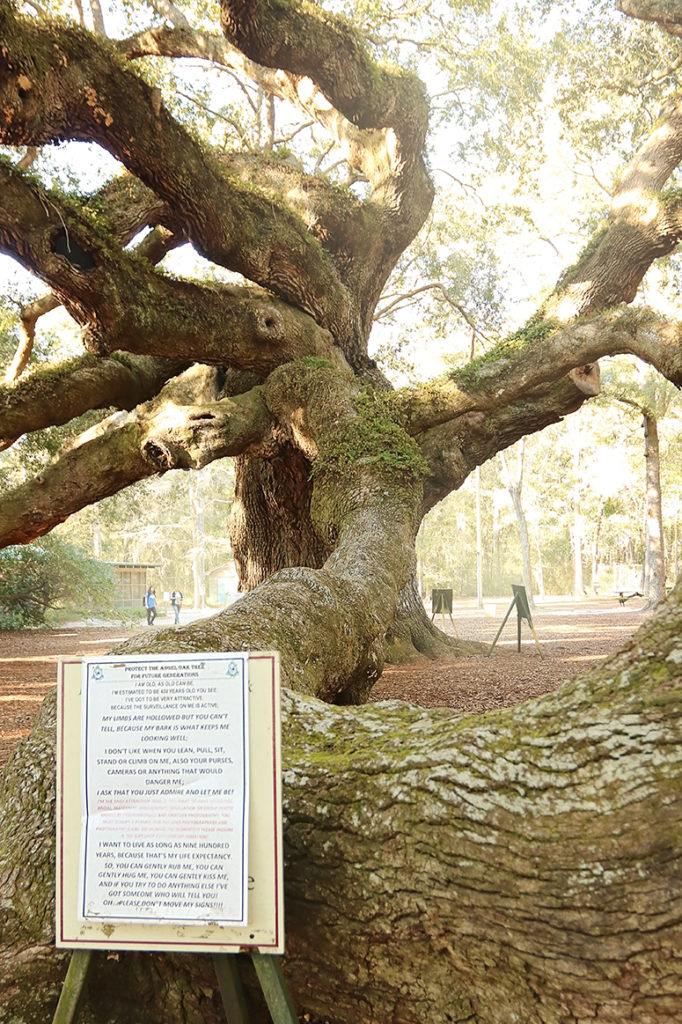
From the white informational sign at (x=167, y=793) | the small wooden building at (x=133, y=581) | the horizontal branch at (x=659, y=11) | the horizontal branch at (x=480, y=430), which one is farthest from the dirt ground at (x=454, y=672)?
the small wooden building at (x=133, y=581)

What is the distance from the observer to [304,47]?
7.72m

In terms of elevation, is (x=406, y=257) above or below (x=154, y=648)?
above

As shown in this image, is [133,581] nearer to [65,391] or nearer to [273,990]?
[65,391]

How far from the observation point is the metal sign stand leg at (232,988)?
1794mm

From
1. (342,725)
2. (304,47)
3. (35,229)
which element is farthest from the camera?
(304,47)

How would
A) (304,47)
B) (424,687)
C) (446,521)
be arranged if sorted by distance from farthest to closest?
(446,521)
(424,687)
(304,47)

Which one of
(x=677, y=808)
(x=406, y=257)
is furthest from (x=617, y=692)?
(x=406, y=257)

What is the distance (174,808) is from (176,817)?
2cm

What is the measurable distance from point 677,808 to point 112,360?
8057 mm

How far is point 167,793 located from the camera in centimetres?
187

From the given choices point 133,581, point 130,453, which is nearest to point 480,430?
point 130,453

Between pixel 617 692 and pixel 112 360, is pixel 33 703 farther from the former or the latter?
pixel 617 692

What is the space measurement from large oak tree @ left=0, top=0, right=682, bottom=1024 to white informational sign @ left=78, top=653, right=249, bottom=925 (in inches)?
18.0

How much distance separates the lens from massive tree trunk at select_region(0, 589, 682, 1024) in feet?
6.00
